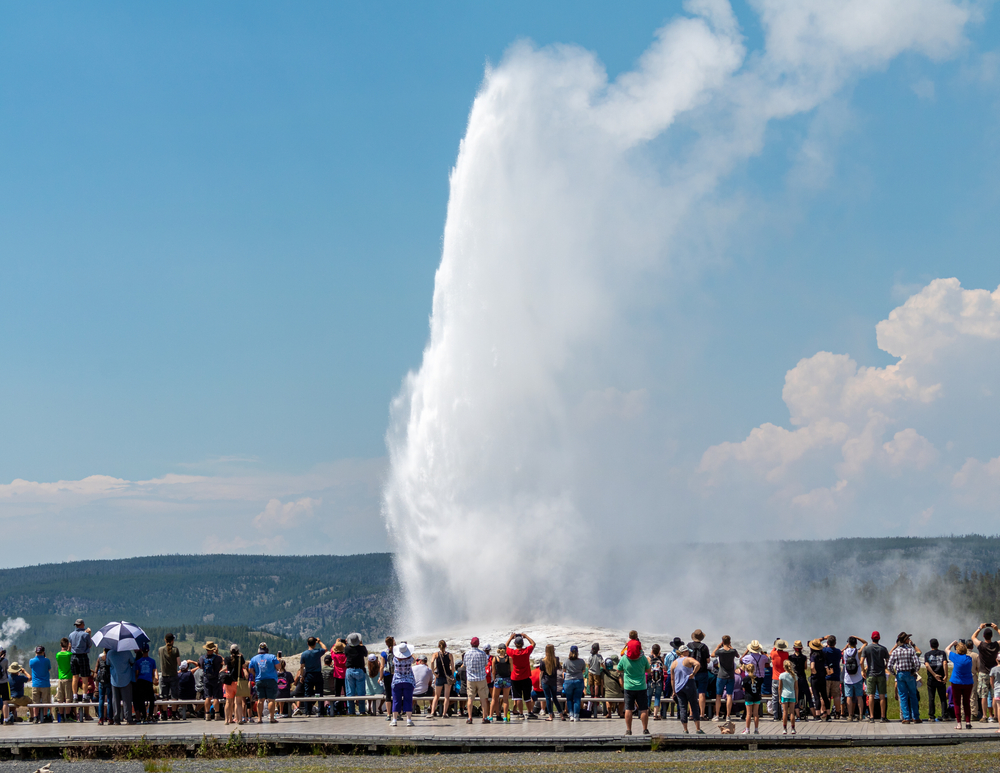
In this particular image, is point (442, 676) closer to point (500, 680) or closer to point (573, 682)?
point (500, 680)

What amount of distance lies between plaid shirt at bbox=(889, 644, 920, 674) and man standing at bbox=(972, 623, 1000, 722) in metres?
1.38

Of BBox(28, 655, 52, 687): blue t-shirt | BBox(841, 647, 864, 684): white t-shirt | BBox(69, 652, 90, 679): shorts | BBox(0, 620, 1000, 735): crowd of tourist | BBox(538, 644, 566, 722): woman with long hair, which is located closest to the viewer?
BBox(0, 620, 1000, 735): crowd of tourist

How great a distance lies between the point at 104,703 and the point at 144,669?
3.71 feet

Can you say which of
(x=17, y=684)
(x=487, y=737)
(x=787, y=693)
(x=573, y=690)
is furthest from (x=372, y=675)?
(x=787, y=693)

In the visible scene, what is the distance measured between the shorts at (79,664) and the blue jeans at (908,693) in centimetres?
1688

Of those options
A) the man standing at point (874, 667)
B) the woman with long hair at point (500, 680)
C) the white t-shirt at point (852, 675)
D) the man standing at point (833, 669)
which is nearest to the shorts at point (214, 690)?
the woman with long hair at point (500, 680)

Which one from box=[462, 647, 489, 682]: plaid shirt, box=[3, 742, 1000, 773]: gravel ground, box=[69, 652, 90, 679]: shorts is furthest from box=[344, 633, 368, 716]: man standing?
box=[69, 652, 90, 679]: shorts

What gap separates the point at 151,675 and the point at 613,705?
31.8 ft

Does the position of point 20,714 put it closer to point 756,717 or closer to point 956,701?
point 756,717

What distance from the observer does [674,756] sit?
16484 mm

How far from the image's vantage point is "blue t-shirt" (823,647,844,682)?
20.0m

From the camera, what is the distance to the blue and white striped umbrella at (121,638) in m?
18.8

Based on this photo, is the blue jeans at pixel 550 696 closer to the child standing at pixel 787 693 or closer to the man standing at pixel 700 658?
the man standing at pixel 700 658

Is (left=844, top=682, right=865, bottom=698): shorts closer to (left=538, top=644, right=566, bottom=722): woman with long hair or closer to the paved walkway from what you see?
the paved walkway
